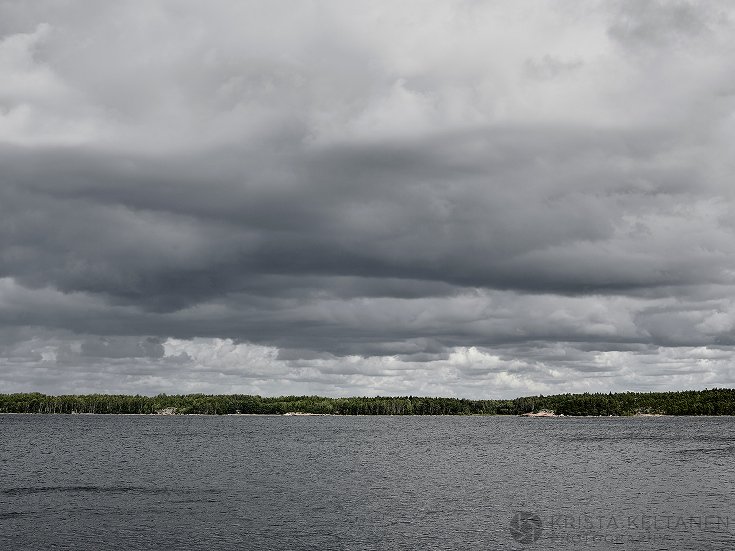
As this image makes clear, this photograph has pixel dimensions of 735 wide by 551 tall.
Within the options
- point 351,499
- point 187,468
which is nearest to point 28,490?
point 187,468

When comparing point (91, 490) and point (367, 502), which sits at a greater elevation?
point (367, 502)

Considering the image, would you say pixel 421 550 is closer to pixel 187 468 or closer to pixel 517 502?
pixel 517 502

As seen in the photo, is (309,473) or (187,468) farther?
(187,468)

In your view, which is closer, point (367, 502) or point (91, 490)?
point (367, 502)

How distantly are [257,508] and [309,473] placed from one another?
132ft

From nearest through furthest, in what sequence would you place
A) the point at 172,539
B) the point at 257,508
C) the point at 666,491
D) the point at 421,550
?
the point at 421,550 → the point at 172,539 → the point at 257,508 → the point at 666,491

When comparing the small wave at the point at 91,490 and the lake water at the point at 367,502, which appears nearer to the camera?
the lake water at the point at 367,502

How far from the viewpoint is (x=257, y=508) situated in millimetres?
83125

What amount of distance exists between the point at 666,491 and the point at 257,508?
52049mm

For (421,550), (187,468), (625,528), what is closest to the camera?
(421,550)

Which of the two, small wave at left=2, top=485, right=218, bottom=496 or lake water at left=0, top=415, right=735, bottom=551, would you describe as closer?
lake water at left=0, top=415, right=735, bottom=551

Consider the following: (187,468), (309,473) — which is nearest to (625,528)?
(309,473)

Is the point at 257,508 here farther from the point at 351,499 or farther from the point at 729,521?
the point at 729,521

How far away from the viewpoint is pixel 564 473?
12406 cm
